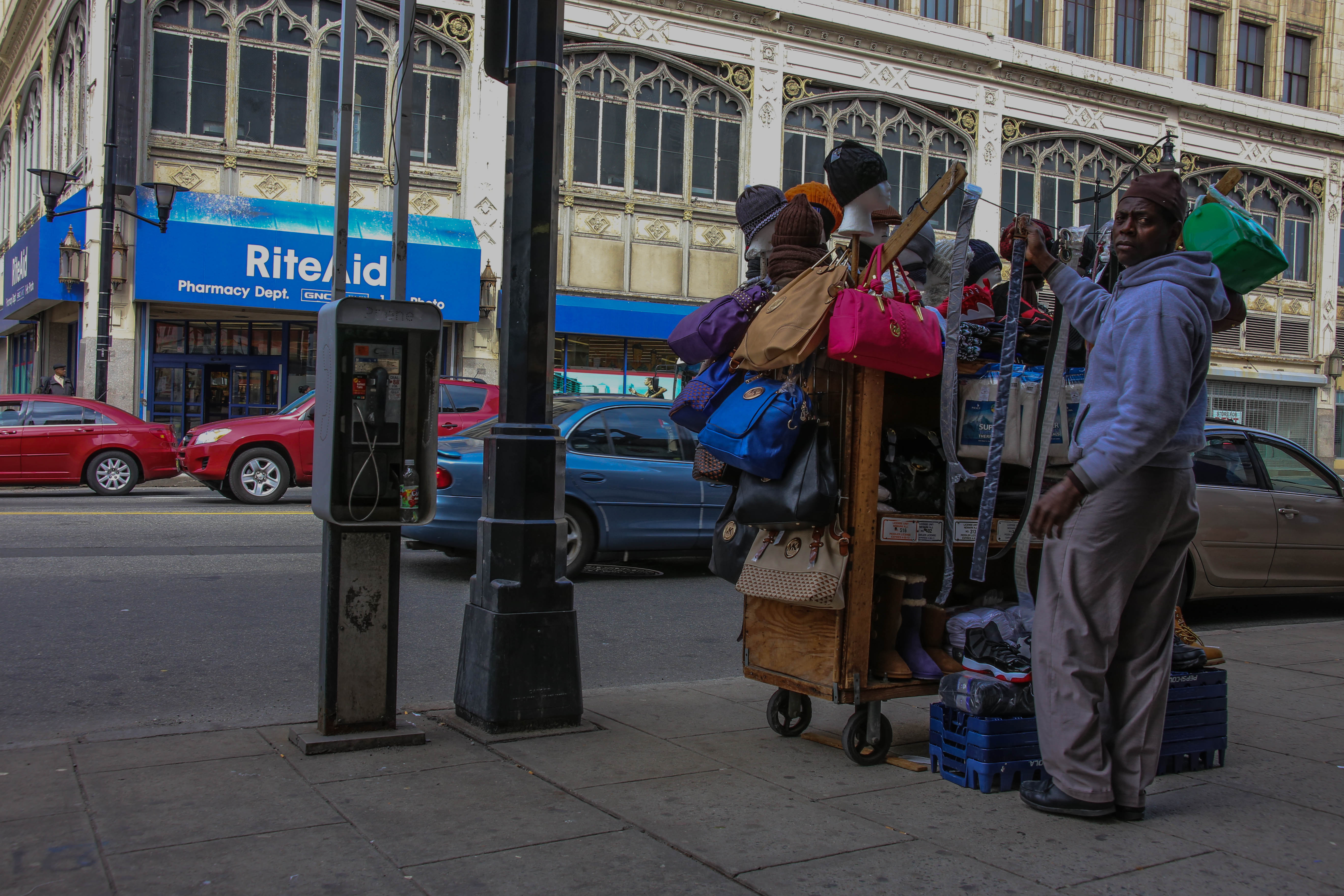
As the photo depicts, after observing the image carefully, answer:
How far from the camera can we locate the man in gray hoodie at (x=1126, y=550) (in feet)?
12.5

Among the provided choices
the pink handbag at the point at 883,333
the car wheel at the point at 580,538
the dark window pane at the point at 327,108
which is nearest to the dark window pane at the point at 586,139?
the dark window pane at the point at 327,108

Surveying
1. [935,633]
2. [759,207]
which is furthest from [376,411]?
[935,633]

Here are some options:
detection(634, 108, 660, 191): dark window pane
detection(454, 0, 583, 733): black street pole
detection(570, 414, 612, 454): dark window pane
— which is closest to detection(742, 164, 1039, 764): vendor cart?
detection(454, 0, 583, 733): black street pole

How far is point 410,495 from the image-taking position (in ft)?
15.7

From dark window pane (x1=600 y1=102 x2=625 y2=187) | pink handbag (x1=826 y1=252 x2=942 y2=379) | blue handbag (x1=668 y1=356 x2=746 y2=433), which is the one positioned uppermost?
dark window pane (x1=600 y1=102 x2=625 y2=187)

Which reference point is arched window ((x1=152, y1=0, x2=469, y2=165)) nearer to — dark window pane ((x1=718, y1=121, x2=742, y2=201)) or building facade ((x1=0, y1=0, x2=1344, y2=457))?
building facade ((x1=0, y1=0, x2=1344, y2=457))

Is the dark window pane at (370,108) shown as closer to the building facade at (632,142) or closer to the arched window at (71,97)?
the building facade at (632,142)

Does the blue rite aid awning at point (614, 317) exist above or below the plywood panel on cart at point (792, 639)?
above

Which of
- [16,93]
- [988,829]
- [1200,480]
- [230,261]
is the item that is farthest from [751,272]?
[16,93]

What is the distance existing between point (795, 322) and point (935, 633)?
153cm

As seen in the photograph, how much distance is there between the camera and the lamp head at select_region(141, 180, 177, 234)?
63.1 feet

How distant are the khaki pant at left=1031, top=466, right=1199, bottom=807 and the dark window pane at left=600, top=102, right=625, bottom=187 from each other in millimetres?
21866

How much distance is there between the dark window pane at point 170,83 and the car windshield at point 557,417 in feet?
48.3

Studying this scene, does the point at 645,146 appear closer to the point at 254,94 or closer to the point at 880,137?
the point at 880,137
